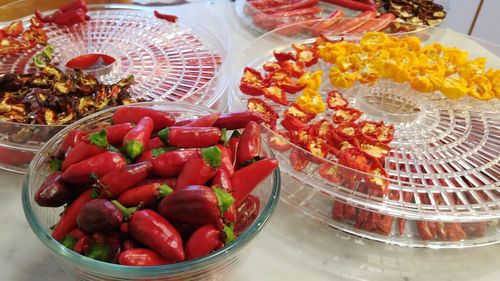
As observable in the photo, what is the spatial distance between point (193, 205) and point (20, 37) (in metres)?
0.86

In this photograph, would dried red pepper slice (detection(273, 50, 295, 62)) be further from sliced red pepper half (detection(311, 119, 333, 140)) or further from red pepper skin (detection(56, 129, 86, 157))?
red pepper skin (detection(56, 129, 86, 157))

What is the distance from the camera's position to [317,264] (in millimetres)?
685

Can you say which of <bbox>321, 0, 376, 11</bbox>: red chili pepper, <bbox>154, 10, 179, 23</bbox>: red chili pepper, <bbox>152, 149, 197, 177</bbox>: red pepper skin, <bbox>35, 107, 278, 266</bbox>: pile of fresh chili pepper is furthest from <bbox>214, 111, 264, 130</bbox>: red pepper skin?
<bbox>321, 0, 376, 11</bbox>: red chili pepper

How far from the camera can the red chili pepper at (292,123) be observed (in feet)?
2.75

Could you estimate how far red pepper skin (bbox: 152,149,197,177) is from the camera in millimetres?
574

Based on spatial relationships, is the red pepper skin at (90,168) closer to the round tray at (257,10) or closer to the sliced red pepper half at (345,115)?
the sliced red pepper half at (345,115)

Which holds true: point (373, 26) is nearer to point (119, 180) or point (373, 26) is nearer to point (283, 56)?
point (283, 56)

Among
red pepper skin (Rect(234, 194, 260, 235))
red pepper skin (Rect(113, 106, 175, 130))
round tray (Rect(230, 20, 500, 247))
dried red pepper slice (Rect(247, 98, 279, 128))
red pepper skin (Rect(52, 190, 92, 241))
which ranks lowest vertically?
round tray (Rect(230, 20, 500, 247))

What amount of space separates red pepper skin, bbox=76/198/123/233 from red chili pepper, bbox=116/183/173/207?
0.11 feet

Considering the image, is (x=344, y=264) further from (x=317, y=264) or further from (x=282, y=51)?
(x=282, y=51)

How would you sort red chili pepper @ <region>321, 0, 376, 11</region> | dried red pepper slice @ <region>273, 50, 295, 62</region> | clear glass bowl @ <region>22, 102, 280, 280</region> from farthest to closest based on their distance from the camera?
red chili pepper @ <region>321, 0, 376, 11</region> < dried red pepper slice @ <region>273, 50, 295, 62</region> < clear glass bowl @ <region>22, 102, 280, 280</region>

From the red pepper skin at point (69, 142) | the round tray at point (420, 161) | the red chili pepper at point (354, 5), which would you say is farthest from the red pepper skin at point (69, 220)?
the red chili pepper at point (354, 5)

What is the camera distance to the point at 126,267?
1.56ft

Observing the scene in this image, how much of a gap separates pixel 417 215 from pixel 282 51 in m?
0.58
